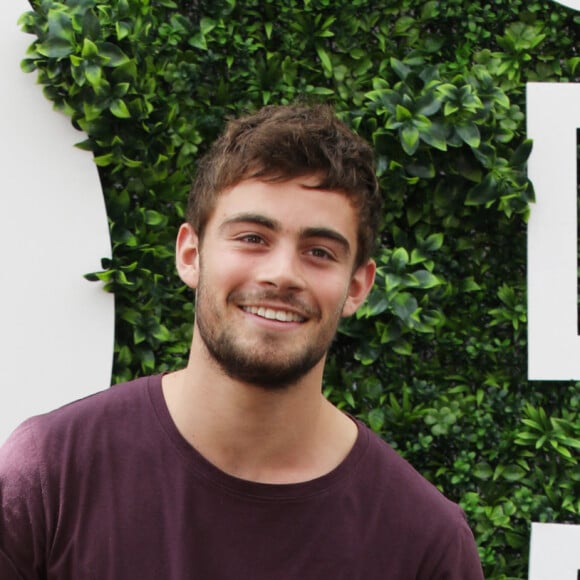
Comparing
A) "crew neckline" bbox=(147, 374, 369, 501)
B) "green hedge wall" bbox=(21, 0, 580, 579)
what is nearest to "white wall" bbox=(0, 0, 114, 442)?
"green hedge wall" bbox=(21, 0, 580, 579)

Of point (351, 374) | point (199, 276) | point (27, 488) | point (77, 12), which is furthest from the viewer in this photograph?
point (351, 374)

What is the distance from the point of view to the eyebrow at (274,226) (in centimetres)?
148

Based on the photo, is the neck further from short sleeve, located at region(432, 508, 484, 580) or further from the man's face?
short sleeve, located at region(432, 508, 484, 580)

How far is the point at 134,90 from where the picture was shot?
7.04 ft

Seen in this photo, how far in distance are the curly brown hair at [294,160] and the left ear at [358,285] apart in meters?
0.03

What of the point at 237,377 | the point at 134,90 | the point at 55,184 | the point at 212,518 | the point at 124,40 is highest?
the point at 124,40

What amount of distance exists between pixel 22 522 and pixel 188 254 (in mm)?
599

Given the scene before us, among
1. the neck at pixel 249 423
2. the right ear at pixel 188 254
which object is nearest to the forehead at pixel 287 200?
the right ear at pixel 188 254

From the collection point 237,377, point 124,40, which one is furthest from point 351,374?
point 124,40

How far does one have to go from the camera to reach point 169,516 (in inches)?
57.0

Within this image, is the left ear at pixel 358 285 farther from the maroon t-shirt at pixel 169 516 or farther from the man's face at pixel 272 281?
the maroon t-shirt at pixel 169 516

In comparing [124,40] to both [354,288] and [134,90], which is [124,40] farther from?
[354,288]

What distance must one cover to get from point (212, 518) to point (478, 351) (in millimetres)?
1036

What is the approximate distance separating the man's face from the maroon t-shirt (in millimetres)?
204
